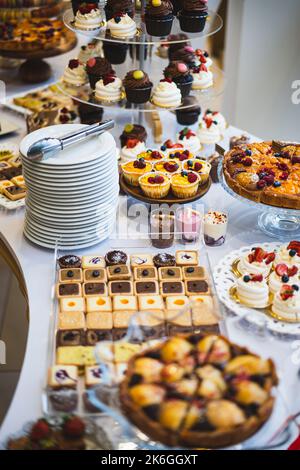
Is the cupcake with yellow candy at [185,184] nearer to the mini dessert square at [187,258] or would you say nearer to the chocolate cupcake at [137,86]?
the mini dessert square at [187,258]

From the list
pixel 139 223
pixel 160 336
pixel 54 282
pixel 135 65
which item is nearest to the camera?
pixel 160 336

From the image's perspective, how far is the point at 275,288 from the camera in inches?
80.8

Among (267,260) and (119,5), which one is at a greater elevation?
(119,5)

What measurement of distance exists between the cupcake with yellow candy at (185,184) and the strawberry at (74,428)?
1091 millimetres

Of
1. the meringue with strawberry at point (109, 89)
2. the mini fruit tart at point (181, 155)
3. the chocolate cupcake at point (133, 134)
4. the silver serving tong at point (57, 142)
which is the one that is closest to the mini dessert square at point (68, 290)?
the silver serving tong at point (57, 142)

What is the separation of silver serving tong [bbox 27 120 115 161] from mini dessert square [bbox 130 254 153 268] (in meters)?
0.46

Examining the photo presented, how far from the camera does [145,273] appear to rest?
216 centimetres

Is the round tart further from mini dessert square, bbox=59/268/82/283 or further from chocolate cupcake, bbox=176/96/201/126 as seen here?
chocolate cupcake, bbox=176/96/201/126

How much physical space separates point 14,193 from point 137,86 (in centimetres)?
74

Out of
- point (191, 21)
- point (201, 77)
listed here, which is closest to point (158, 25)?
point (191, 21)

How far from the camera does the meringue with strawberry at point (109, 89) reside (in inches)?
116

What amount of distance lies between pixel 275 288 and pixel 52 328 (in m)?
0.71
